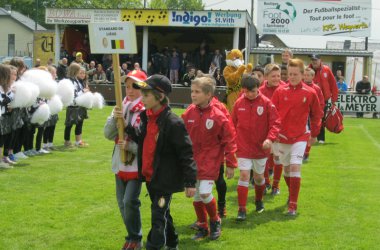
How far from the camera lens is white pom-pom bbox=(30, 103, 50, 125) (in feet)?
38.8

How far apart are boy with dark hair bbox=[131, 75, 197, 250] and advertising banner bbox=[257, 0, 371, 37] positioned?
3461 centimetres

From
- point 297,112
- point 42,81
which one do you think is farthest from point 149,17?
point 297,112

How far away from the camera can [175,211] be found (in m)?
8.09

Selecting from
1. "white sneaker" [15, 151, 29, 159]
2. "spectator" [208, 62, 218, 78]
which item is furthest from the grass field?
"spectator" [208, 62, 218, 78]

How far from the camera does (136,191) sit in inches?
234

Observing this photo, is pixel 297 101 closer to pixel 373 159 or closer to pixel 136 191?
pixel 136 191

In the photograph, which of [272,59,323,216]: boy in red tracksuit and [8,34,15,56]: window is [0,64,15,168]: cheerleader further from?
[8,34,15,56]: window

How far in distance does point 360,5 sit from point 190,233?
35324mm

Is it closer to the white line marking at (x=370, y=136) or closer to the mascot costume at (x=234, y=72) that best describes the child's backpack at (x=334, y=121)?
the white line marking at (x=370, y=136)

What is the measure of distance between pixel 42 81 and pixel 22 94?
1.11 m

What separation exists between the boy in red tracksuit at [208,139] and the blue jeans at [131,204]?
850mm

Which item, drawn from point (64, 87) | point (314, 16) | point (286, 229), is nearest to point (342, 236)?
point (286, 229)

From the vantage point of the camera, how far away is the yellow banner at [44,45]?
3425 cm

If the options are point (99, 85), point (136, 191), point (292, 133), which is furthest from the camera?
point (99, 85)
